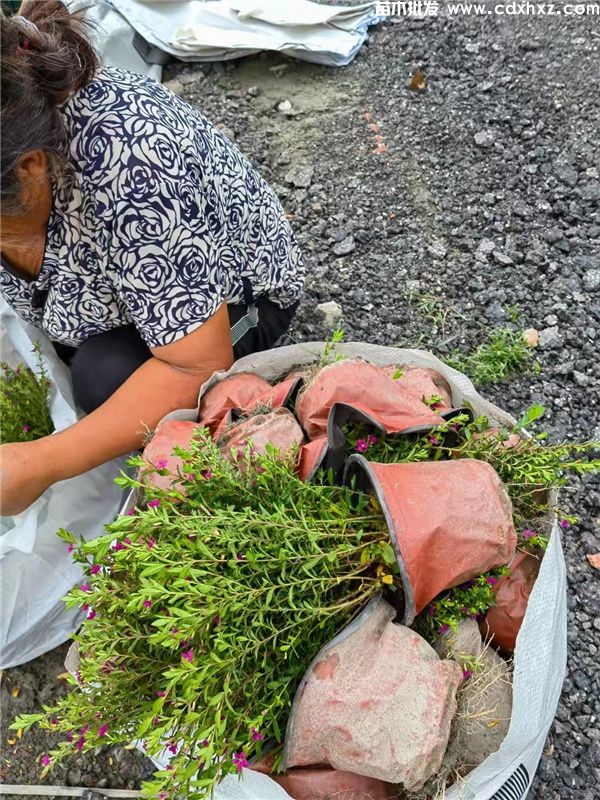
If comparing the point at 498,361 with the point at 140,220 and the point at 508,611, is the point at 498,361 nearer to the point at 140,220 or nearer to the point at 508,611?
the point at 508,611

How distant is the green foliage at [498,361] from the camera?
6.77 feet

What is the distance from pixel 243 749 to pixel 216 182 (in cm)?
110

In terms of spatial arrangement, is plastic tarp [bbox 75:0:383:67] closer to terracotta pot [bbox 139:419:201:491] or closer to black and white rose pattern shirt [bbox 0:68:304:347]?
black and white rose pattern shirt [bbox 0:68:304:347]

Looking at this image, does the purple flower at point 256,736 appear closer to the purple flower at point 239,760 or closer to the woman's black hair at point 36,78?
the purple flower at point 239,760

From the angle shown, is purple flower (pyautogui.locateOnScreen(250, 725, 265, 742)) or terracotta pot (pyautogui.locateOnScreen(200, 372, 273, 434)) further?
terracotta pot (pyautogui.locateOnScreen(200, 372, 273, 434))

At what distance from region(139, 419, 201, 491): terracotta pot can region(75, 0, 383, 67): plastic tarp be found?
2.38 metres

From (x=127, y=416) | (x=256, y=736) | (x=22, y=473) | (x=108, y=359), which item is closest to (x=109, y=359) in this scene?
(x=108, y=359)

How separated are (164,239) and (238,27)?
7.58ft

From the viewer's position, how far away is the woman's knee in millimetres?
1635

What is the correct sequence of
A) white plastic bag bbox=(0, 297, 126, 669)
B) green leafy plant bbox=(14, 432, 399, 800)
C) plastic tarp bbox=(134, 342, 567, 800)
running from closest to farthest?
green leafy plant bbox=(14, 432, 399, 800)
plastic tarp bbox=(134, 342, 567, 800)
white plastic bag bbox=(0, 297, 126, 669)

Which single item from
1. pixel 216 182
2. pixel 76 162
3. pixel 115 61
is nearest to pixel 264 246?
pixel 216 182

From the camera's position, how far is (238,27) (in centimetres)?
311

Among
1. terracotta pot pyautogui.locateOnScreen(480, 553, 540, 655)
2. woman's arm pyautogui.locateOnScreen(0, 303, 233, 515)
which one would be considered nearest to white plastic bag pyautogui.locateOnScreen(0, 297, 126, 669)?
woman's arm pyautogui.locateOnScreen(0, 303, 233, 515)

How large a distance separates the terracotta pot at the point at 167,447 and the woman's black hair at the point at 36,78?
491 mm
